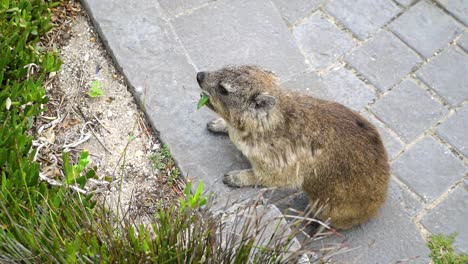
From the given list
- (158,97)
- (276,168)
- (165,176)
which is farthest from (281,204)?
(158,97)

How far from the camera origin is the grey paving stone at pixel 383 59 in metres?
5.81

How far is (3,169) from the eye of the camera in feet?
14.1

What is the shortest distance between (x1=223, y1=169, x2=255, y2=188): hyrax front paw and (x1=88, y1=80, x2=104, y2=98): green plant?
120 centimetres

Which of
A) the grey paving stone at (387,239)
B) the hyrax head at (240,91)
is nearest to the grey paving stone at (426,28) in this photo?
the grey paving stone at (387,239)

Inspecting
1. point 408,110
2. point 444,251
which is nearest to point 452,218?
point 444,251

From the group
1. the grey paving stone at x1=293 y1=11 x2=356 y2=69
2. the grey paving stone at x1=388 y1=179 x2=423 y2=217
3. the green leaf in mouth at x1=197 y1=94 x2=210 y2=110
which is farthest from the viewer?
the grey paving stone at x1=293 y1=11 x2=356 y2=69

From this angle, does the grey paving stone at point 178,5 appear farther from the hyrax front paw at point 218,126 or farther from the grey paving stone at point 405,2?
the grey paving stone at point 405,2

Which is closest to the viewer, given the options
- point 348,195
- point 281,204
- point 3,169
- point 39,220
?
point 39,220

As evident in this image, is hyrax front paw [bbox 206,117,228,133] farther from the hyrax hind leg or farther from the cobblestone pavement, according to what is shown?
the hyrax hind leg

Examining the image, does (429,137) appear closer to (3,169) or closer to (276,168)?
(276,168)

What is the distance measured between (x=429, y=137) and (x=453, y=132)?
0.71ft

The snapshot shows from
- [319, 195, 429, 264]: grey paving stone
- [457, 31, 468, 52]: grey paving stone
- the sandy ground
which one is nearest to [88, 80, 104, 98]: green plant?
the sandy ground

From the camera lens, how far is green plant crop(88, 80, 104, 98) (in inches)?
201

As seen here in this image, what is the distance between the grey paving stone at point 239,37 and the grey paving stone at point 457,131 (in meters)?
1.32
